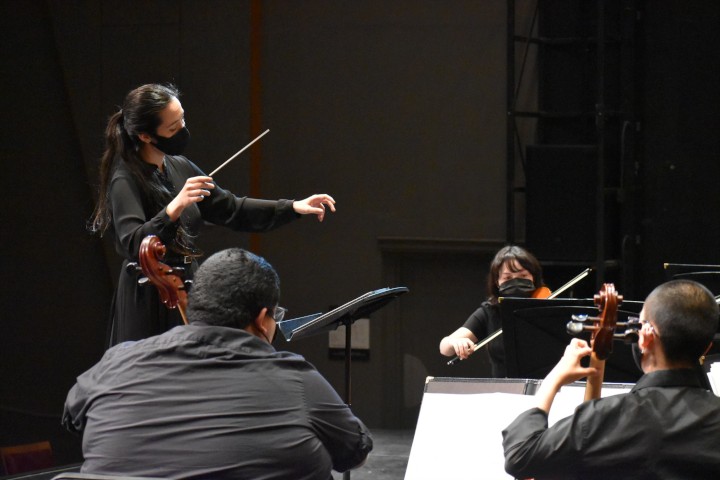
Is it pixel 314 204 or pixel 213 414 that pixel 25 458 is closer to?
pixel 314 204

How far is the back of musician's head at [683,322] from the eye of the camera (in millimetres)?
1791

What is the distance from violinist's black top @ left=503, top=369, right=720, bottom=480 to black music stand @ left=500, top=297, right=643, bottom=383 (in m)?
1.04

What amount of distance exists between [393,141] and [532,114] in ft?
3.02

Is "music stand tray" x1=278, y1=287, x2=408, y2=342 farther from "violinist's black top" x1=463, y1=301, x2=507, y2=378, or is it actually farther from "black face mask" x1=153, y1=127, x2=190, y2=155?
"violinist's black top" x1=463, y1=301, x2=507, y2=378

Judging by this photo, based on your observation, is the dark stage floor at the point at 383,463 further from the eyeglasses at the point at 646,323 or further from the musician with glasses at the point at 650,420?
the eyeglasses at the point at 646,323

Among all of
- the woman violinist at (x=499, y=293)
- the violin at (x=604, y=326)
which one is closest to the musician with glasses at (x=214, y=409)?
the violin at (x=604, y=326)

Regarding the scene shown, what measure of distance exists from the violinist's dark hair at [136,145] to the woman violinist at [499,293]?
4.21 ft

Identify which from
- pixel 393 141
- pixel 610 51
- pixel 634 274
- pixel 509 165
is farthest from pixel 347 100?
pixel 634 274

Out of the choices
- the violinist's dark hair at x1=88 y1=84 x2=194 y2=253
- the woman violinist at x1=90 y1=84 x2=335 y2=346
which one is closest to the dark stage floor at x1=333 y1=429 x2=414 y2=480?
the woman violinist at x1=90 y1=84 x2=335 y2=346

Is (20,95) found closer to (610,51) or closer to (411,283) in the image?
(411,283)

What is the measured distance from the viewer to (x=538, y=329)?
2.86 m

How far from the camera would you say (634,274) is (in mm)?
5488

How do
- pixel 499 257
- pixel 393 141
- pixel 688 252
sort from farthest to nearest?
pixel 393 141
pixel 688 252
pixel 499 257

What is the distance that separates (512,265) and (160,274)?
172cm
